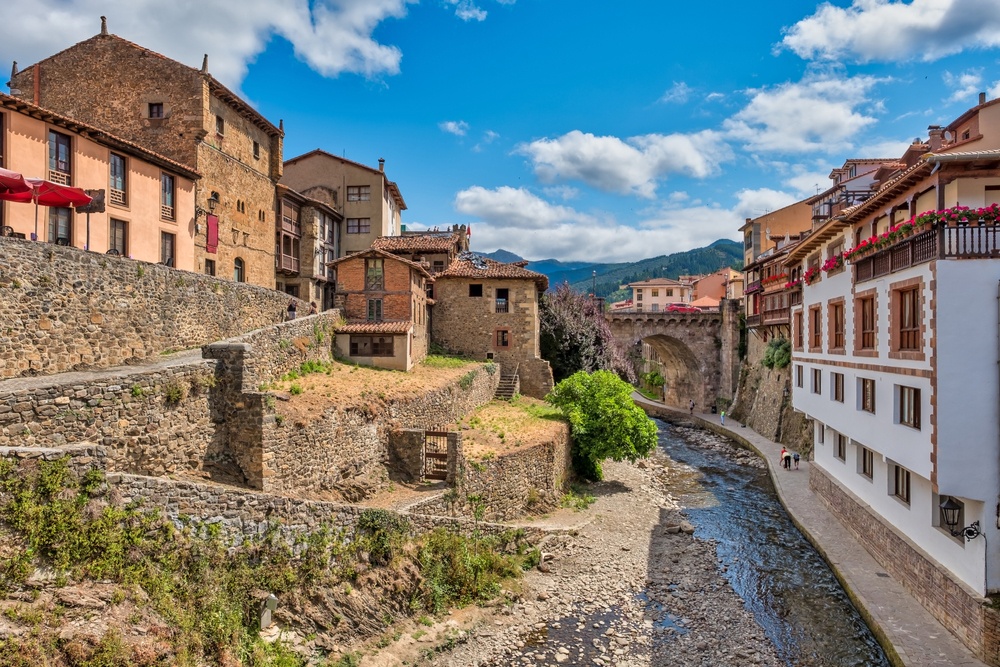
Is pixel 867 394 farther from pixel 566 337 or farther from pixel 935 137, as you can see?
pixel 566 337

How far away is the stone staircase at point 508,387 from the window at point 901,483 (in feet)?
61.8

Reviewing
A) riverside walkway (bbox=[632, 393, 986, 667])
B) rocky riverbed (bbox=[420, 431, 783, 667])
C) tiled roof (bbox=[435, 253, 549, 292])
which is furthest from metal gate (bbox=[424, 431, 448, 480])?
tiled roof (bbox=[435, 253, 549, 292])

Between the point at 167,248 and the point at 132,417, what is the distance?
524 inches

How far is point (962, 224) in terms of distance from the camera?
11.8 meters

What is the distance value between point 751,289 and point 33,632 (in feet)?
146

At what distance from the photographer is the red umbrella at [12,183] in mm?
13539

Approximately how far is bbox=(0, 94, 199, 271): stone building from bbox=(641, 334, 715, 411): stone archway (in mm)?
39743

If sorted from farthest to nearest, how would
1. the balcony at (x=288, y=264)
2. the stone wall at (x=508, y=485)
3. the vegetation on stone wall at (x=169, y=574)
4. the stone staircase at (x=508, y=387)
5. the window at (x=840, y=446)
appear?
the balcony at (x=288, y=264)
the stone staircase at (x=508, y=387)
the window at (x=840, y=446)
the stone wall at (x=508, y=485)
the vegetation on stone wall at (x=169, y=574)

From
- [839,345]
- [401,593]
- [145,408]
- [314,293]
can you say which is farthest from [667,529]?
[314,293]

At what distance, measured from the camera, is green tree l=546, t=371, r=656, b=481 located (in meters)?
25.1

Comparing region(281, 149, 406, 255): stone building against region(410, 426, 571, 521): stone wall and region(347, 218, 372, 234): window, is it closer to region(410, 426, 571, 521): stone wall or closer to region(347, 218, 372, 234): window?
region(347, 218, 372, 234): window

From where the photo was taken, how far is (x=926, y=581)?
13.5m

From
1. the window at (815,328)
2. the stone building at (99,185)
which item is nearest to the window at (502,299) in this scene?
the window at (815,328)

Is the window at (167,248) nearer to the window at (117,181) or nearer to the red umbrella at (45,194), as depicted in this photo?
the window at (117,181)
